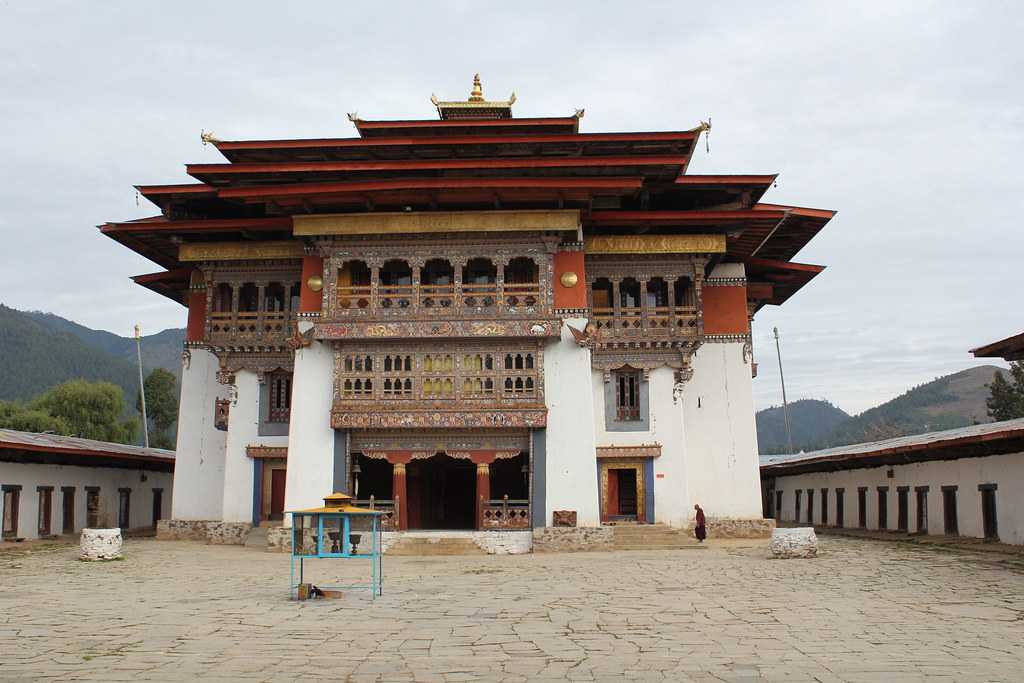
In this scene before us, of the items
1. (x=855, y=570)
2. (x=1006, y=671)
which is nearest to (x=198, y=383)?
(x=855, y=570)

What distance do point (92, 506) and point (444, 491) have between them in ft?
40.4

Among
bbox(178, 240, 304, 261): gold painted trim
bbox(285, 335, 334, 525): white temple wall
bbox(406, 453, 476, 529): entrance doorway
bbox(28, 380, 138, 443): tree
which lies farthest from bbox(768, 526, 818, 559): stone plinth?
bbox(28, 380, 138, 443): tree

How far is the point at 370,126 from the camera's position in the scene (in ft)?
100

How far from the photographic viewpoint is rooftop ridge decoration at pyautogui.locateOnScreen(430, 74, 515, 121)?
112 feet

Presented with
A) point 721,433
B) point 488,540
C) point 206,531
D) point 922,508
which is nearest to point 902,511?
point 922,508

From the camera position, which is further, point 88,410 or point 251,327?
point 88,410

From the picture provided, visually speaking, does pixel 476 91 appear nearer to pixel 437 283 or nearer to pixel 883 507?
pixel 437 283

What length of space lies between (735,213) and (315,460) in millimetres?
13876

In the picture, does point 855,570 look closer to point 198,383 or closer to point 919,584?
point 919,584

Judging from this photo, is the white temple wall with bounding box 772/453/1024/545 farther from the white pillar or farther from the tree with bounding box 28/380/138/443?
the tree with bounding box 28/380/138/443

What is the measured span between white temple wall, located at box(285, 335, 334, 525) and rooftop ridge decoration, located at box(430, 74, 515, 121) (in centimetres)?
1121

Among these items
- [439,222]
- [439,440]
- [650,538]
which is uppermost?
[439,222]

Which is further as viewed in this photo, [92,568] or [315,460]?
[315,460]

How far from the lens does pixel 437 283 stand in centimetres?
2947
